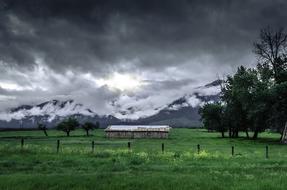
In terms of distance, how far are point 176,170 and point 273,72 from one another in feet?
202

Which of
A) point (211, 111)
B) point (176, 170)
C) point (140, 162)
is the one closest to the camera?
point (176, 170)

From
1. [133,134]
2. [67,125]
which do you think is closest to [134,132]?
[133,134]

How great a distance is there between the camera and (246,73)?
293 feet

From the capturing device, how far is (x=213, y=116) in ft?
414

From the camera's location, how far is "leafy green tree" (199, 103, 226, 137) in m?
124

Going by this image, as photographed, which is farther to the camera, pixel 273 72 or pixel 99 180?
pixel 273 72

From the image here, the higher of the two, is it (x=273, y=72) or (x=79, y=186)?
(x=273, y=72)

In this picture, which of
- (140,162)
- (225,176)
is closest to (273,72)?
(140,162)

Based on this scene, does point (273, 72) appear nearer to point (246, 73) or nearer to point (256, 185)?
point (246, 73)

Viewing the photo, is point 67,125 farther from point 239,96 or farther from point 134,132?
point 239,96

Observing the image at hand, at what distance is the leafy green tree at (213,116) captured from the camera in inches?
4900

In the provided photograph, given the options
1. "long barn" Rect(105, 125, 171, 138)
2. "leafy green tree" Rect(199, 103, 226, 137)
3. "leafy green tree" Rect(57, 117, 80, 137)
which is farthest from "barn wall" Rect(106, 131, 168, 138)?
"leafy green tree" Rect(57, 117, 80, 137)

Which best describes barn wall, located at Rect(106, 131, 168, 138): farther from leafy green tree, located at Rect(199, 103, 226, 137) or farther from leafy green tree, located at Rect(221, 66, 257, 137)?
leafy green tree, located at Rect(221, 66, 257, 137)

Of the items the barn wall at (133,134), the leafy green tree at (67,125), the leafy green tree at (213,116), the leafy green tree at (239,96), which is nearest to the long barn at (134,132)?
the barn wall at (133,134)
